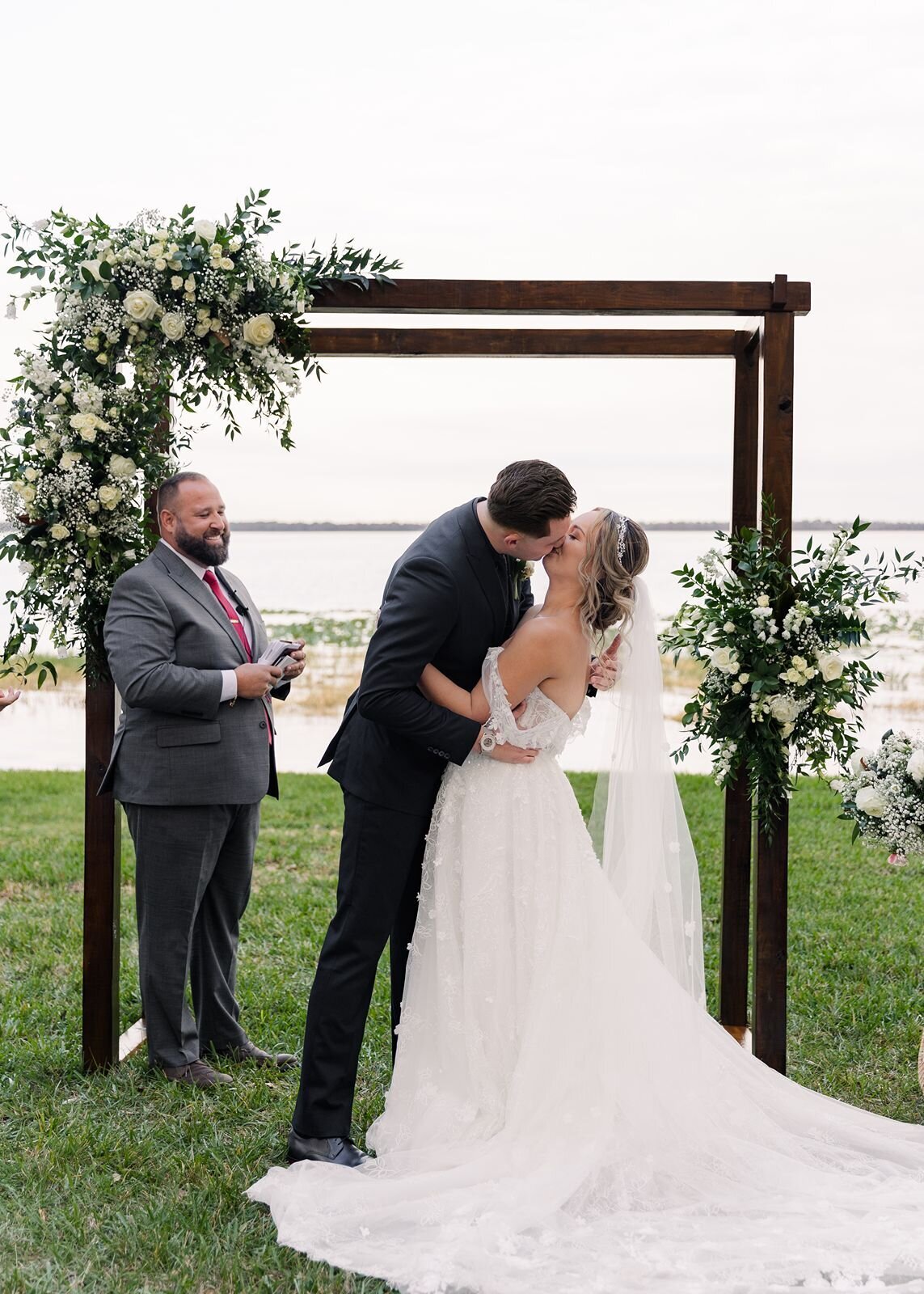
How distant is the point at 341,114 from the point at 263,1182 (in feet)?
30.3

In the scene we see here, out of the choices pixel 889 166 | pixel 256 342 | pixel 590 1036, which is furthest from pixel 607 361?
pixel 889 166

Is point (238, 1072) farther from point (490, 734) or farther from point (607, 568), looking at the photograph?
point (607, 568)

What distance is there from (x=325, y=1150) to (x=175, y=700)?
1.45m

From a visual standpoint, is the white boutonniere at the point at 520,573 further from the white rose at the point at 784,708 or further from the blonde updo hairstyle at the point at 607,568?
the white rose at the point at 784,708

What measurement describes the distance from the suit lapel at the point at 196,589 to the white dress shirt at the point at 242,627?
0.01 m

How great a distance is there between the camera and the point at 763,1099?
338 centimetres

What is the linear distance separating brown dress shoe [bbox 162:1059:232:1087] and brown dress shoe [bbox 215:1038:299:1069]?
0.19 metres

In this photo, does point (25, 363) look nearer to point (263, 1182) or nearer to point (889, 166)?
point (263, 1182)

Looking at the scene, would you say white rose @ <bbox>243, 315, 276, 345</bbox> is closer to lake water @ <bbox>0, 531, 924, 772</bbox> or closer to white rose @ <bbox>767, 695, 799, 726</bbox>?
lake water @ <bbox>0, 531, 924, 772</bbox>

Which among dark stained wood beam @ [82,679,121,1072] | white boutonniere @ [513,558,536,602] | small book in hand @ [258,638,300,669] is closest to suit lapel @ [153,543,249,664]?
small book in hand @ [258,638,300,669]

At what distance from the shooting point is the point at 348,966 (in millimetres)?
3320

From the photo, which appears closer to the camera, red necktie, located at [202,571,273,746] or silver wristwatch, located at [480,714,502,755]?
silver wristwatch, located at [480,714,502,755]

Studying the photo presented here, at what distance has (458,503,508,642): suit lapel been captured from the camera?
3.31 m

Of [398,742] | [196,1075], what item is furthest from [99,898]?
[398,742]
